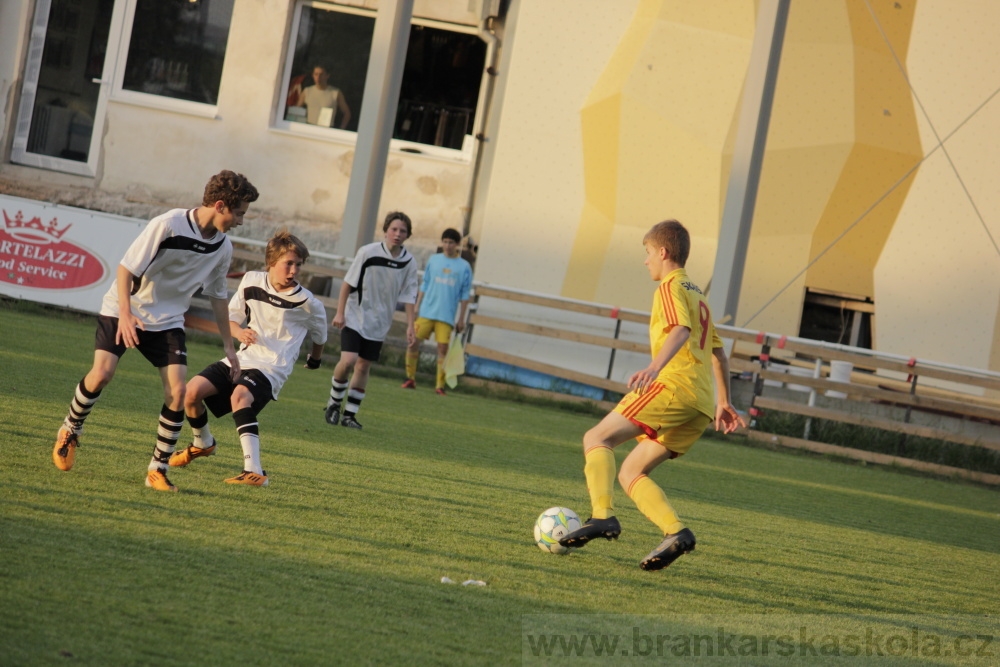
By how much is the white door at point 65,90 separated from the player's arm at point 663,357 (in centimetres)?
1517

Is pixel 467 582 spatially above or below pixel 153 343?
below

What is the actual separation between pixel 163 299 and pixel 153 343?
9.9 inches

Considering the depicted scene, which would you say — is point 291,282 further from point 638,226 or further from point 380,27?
point 638,226

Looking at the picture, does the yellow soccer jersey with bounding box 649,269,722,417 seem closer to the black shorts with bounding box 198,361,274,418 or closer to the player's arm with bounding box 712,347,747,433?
the player's arm with bounding box 712,347,747,433

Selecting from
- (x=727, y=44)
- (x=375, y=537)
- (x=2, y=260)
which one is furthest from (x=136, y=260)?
(x=727, y=44)

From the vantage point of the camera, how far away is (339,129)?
18.0 metres

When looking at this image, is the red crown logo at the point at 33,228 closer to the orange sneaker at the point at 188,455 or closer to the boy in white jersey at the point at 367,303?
the boy in white jersey at the point at 367,303

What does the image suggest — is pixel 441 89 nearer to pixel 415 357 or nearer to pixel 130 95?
pixel 130 95

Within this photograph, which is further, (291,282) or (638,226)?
(638,226)

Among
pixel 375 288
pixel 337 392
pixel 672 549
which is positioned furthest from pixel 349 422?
pixel 672 549

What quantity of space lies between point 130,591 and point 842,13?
1483 centimetres

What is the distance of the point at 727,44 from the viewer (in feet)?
53.2

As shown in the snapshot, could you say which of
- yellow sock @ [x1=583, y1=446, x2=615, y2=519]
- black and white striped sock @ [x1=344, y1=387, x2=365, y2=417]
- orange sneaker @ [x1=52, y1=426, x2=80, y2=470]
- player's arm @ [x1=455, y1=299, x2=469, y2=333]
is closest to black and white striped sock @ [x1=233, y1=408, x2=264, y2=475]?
orange sneaker @ [x1=52, y1=426, x2=80, y2=470]

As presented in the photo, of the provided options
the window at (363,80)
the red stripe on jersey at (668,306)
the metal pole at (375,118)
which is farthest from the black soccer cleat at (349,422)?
the window at (363,80)
